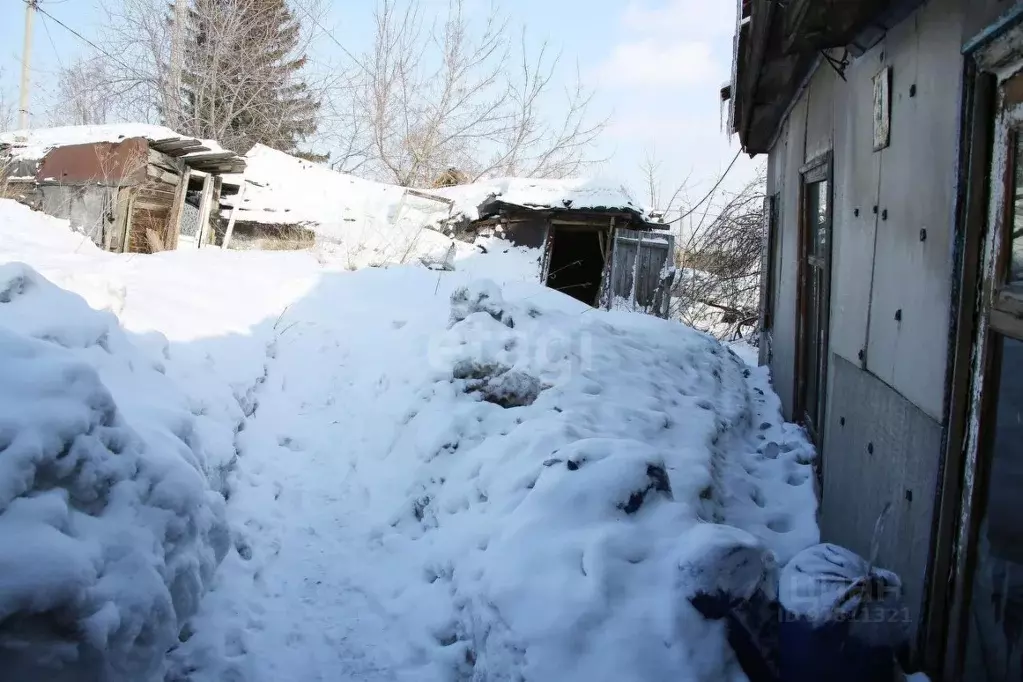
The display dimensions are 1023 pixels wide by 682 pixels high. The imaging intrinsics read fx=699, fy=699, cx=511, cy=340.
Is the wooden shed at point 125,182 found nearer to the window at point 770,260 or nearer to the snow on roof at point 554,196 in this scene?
the snow on roof at point 554,196

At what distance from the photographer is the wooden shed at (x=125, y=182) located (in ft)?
40.3

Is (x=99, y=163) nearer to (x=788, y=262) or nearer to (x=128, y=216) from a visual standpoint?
(x=128, y=216)

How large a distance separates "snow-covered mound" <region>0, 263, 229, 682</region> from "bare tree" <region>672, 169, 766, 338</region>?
10.2 metres

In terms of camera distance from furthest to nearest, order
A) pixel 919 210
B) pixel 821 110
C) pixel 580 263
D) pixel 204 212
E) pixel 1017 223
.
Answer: pixel 580 263 → pixel 204 212 → pixel 821 110 → pixel 919 210 → pixel 1017 223

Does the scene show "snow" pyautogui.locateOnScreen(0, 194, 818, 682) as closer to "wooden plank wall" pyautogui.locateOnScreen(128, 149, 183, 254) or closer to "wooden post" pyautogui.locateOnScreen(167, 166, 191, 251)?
"wooden plank wall" pyautogui.locateOnScreen(128, 149, 183, 254)

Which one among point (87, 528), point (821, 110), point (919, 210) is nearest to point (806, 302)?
point (821, 110)

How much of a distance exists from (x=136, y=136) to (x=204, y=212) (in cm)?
197

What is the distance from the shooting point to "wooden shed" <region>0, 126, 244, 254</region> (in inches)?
484

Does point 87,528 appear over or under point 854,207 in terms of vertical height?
under

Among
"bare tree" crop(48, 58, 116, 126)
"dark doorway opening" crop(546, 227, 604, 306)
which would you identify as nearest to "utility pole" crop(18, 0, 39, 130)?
"bare tree" crop(48, 58, 116, 126)

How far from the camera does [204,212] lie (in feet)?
45.2

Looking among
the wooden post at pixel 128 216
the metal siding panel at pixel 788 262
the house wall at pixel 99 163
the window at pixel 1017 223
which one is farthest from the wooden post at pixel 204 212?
the window at pixel 1017 223

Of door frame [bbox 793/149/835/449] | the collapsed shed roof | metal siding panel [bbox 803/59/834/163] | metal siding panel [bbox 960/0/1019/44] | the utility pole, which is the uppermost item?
the utility pole

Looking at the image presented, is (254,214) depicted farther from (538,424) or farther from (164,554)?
(164,554)
